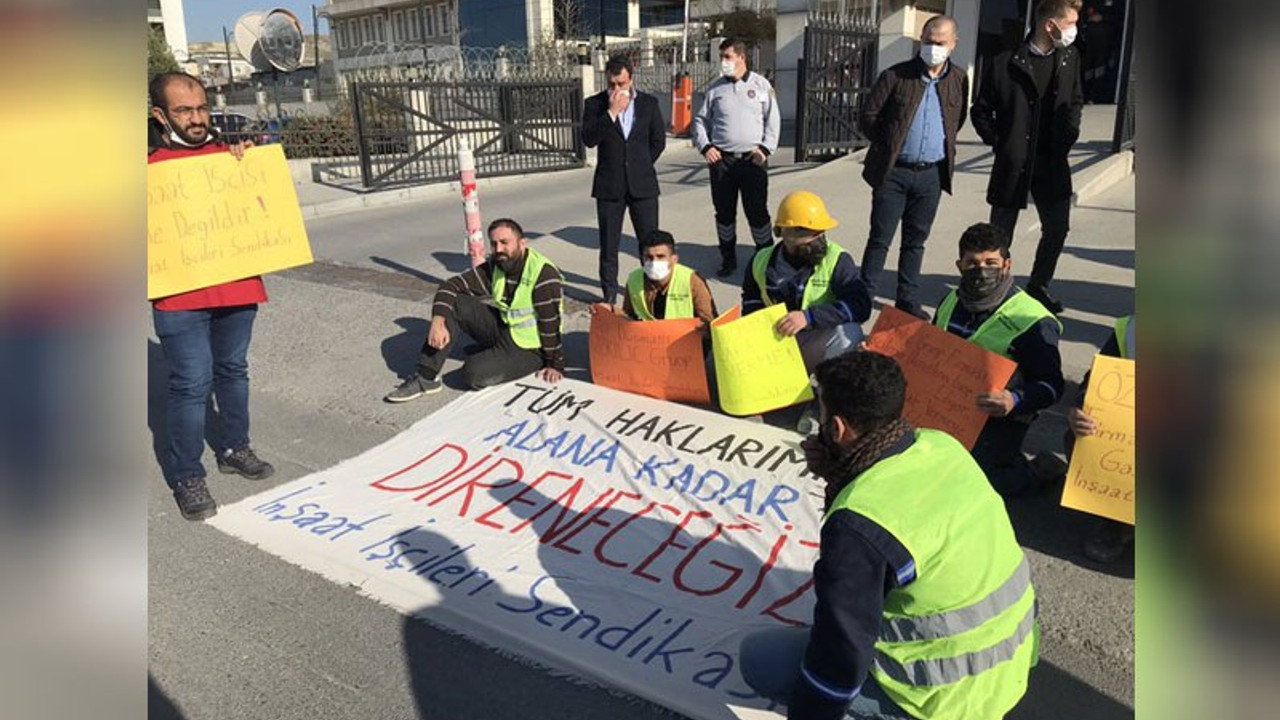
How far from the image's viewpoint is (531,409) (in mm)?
5031

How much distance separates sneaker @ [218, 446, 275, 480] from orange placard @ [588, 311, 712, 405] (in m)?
1.92

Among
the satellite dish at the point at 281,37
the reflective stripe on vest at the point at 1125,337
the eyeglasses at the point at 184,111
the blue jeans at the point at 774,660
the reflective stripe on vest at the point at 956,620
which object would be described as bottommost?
the blue jeans at the point at 774,660

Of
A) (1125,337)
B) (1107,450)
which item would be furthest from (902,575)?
(1125,337)

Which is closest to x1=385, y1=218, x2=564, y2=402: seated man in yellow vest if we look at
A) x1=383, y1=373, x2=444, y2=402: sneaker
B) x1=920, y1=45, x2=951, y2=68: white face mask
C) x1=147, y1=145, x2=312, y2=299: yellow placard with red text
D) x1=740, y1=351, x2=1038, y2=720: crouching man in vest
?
x1=383, y1=373, x2=444, y2=402: sneaker

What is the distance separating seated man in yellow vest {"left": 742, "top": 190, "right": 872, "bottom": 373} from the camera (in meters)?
4.68

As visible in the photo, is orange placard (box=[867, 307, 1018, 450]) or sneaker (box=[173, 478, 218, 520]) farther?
sneaker (box=[173, 478, 218, 520])

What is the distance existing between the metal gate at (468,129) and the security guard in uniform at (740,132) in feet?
28.7

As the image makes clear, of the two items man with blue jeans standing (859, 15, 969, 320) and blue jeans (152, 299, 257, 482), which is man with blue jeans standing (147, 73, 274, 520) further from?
man with blue jeans standing (859, 15, 969, 320)

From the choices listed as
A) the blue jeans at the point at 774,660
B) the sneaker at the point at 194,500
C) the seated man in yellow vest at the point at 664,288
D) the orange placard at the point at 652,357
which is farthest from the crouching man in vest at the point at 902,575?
the sneaker at the point at 194,500

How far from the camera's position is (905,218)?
236 inches

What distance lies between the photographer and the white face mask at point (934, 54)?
561cm

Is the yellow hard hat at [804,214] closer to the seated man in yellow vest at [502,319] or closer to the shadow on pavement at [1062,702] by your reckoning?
the seated man in yellow vest at [502,319]

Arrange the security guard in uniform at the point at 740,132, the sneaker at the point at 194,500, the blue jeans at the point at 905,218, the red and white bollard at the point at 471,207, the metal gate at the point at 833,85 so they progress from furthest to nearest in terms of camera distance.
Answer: the metal gate at the point at 833,85, the red and white bollard at the point at 471,207, the security guard in uniform at the point at 740,132, the blue jeans at the point at 905,218, the sneaker at the point at 194,500

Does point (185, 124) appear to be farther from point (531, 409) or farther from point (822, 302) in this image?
point (822, 302)
